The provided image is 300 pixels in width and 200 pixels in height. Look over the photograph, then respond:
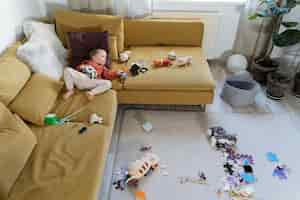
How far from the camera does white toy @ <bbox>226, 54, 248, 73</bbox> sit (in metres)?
2.86

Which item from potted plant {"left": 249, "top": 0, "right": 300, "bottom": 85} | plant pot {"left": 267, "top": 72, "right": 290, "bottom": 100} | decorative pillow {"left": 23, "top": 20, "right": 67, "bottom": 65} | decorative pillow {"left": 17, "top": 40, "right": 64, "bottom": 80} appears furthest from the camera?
plant pot {"left": 267, "top": 72, "right": 290, "bottom": 100}

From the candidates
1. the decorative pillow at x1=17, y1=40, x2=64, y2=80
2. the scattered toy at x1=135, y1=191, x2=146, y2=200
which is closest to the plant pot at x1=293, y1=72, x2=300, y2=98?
the scattered toy at x1=135, y1=191, x2=146, y2=200

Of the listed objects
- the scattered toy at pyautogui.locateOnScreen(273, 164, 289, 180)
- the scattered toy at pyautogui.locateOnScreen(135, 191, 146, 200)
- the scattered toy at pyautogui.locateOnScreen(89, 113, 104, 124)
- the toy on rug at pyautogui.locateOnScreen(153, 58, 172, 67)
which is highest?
the toy on rug at pyautogui.locateOnScreen(153, 58, 172, 67)

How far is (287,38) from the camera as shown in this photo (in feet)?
8.05

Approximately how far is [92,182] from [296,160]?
61.8 inches

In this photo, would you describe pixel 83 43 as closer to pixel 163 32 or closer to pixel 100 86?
pixel 100 86

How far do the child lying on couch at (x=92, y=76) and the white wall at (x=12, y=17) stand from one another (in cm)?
56

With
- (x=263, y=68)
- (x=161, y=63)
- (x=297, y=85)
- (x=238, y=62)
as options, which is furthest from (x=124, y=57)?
(x=297, y=85)

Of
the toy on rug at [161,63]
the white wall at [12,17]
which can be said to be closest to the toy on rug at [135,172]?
the toy on rug at [161,63]

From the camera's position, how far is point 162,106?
2.46m

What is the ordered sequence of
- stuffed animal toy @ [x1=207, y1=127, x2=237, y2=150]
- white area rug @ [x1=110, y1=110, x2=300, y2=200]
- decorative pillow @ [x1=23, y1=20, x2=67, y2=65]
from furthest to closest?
decorative pillow @ [x1=23, y1=20, x2=67, y2=65] < stuffed animal toy @ [x1=207, y1=127, x2=237, y2=150] < white area rug @ [x1=110, y1=110, x2=300, y2=200]

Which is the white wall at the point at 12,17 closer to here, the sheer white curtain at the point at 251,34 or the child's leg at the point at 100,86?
the child's leg at the point at 100,86

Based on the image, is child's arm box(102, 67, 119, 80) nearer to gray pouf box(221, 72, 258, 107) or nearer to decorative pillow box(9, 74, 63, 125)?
decorative pillow box(9, 74, 63, 125)

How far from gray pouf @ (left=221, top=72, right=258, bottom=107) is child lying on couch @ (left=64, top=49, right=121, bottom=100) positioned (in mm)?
1083
